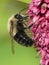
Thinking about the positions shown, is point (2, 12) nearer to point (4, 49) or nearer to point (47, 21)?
point (4, 49)

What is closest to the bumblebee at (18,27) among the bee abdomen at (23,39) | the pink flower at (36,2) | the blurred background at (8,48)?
the bee abdomen at (23,39)

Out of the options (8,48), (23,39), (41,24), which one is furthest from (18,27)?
(8,48)

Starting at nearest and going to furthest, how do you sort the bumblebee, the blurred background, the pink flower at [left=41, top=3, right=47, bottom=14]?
the pink flower at [left=41, top=3, right=47, bottom=14] → the bumblebee → the blurred background

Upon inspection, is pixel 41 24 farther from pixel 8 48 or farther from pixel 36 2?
pixel 8 48

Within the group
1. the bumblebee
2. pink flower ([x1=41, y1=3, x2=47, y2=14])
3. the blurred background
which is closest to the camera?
pink flower ([x1=41, y1=3, x2=47, y2=14])

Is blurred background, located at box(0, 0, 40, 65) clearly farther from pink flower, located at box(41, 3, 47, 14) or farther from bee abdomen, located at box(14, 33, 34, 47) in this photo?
pink flower, located at box(41, 3, 47, 14)

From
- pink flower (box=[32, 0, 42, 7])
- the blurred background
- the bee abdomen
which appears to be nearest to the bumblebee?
the bee abdomen

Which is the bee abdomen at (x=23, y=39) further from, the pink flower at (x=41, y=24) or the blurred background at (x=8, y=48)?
the blurred background at (x=8, y=48)
